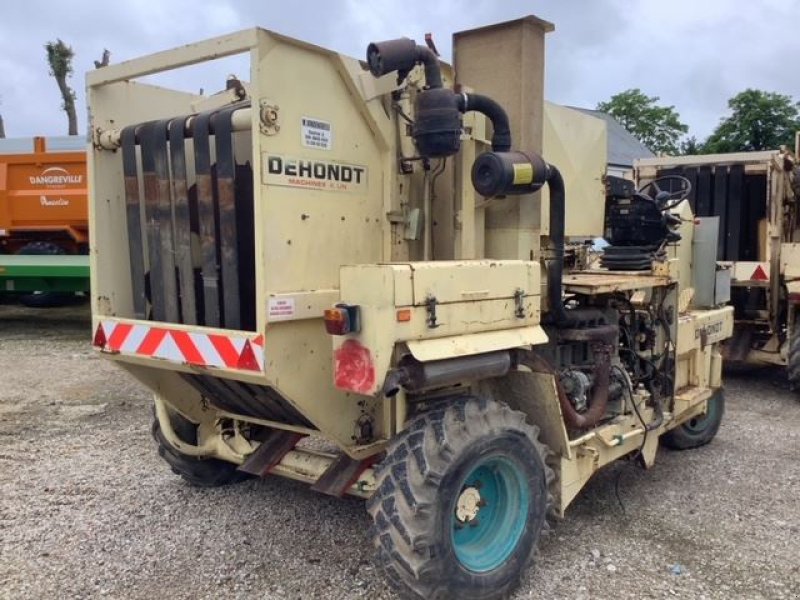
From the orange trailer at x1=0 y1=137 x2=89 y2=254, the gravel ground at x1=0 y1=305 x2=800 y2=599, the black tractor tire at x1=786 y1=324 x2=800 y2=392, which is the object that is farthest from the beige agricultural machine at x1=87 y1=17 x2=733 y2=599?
the orange trailer at x1=0 y1=137 x2=89 y2=254

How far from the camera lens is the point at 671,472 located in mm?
5191

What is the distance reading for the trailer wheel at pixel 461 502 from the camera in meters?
3.04

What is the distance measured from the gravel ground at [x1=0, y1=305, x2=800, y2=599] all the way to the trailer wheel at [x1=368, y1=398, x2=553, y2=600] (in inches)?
11.9

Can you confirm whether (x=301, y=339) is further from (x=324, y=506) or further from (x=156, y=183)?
(x=324, y=506)

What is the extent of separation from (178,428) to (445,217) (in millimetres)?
1979

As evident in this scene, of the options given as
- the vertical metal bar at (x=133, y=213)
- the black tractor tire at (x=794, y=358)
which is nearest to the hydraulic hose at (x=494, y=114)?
the vertical metal bar at (x=133, y=213)

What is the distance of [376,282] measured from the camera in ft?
9.66

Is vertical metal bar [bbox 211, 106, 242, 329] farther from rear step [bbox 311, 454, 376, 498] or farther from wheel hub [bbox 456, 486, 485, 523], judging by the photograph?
wheel hub [bbox 456, 486, 485, 523]

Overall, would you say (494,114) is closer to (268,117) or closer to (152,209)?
(268,117)

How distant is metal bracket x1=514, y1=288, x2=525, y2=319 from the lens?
343cm

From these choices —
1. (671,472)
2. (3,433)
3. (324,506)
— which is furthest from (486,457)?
(3,433)

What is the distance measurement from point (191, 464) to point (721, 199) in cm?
623

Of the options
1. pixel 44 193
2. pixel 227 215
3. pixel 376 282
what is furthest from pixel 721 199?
pixel 44 193

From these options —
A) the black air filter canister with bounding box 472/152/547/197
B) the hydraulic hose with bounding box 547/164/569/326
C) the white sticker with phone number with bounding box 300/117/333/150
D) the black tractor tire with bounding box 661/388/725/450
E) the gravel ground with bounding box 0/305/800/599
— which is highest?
the white sticker with phone number with bounding box 300/117/333/150
